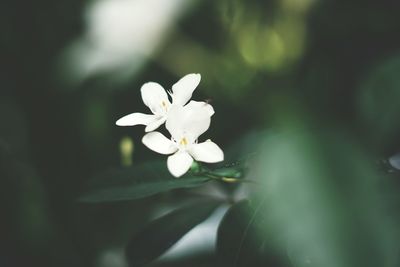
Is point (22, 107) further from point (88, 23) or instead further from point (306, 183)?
point (306, 183)

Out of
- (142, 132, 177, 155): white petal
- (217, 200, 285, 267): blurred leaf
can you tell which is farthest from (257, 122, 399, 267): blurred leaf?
(142, 132, 177, 155): white petal

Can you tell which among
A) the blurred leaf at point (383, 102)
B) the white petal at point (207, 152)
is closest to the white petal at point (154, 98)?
the white petal at point (207, 152)

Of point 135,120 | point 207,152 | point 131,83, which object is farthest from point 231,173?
point 131,83

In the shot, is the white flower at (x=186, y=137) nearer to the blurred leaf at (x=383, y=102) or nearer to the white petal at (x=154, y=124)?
the white petal at (x=154, y=124)

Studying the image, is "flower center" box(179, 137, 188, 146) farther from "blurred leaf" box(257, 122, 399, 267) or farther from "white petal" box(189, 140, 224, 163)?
"blurred leaf" box(257, 122, 399, 267)

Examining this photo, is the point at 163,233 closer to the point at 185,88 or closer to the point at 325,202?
the point at 185,88

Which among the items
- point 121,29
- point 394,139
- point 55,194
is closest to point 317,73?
point 394,139
